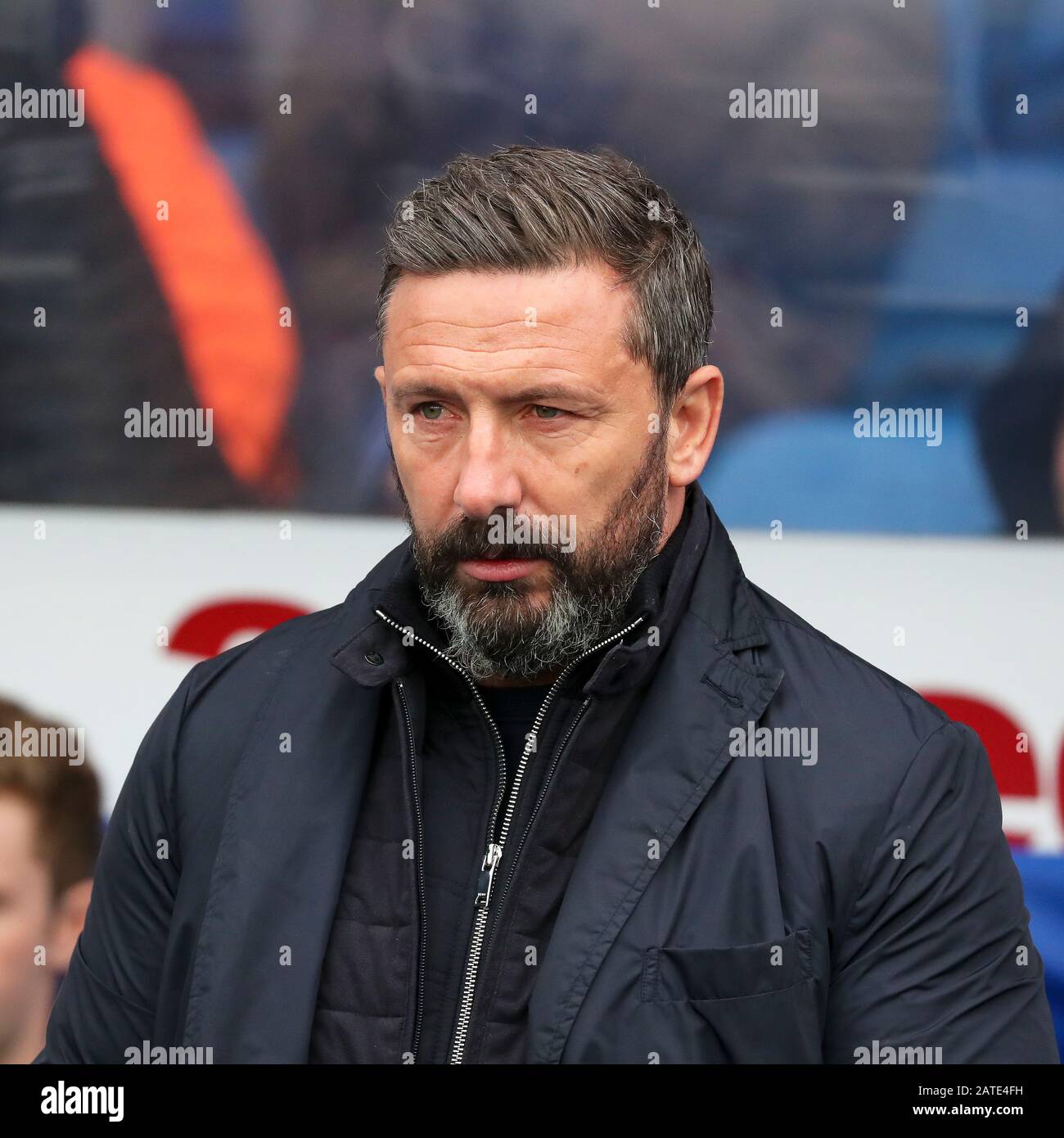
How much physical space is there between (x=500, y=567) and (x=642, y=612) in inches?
6.8

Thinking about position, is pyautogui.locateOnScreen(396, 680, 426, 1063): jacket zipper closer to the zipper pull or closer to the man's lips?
the zipper pull

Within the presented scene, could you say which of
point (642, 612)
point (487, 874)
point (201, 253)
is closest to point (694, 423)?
point (642, 612)

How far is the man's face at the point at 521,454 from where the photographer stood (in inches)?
62.5

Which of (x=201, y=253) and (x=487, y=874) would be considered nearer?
(x=487, y=874)

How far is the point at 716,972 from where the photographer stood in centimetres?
149

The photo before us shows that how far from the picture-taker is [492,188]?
1645mm

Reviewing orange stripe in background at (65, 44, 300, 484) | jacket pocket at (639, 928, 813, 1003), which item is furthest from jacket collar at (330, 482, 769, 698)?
orange stripe in background at (65, 44, 300, 484)

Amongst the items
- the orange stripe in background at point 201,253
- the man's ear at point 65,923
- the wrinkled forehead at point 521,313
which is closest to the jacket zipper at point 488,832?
the wrinkled forehead at point 521,313

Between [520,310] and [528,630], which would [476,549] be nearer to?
[528,630]

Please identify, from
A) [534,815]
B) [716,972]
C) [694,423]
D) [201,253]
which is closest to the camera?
[716,972]

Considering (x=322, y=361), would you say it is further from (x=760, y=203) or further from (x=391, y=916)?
(x=391, y=916)

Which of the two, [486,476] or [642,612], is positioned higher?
[486,476]
